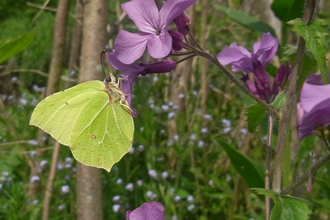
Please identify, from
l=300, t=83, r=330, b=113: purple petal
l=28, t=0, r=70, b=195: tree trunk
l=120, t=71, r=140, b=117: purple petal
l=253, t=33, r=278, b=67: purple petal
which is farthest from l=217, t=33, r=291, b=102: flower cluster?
l=28, t=0, r=70, b=195: tree trunk

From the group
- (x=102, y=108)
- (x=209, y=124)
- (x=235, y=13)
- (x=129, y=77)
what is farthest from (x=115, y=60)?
(x=209, y=124)

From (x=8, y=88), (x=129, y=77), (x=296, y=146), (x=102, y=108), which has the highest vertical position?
(x=129, y=77)

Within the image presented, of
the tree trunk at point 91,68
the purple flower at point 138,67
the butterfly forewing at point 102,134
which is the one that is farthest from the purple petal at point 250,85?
the tree trunk at point 91,68

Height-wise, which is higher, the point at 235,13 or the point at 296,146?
the point at 235,13

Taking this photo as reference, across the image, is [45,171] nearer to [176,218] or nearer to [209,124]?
[176,218]

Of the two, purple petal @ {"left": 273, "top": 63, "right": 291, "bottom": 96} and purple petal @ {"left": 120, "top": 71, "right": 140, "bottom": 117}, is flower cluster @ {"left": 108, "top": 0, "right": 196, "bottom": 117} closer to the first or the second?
purple petal @ {"left": 120, "top": 71, "right": 140, "bottom": 117}

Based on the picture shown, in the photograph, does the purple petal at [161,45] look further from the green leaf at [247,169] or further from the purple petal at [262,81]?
the green leaf at [247,169]
